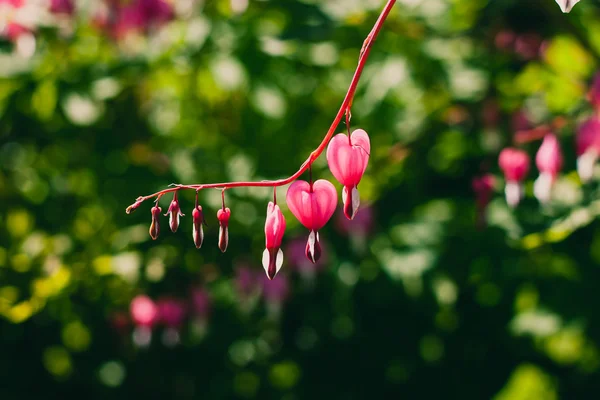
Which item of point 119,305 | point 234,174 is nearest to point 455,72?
point 234,174

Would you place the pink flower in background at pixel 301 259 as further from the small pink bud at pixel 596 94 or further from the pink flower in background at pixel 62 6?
the pink flower in background at pixel 62 6

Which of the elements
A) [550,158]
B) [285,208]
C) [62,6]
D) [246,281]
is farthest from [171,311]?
[550,158]

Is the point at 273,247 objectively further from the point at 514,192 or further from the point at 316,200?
the point at 514,192

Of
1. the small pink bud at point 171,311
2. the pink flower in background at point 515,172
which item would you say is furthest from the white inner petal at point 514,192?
the small pink bud at point 171,311

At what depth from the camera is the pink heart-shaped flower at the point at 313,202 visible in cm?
79

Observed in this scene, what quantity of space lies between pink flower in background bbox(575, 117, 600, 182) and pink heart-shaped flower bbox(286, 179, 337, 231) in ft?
2.24

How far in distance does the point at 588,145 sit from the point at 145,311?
4.43ft

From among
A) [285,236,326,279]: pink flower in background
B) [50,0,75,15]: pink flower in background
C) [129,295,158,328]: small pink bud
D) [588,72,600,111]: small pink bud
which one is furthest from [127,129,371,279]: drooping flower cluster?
[50,0,75,15]: pink flower in background

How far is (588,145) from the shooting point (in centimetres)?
123

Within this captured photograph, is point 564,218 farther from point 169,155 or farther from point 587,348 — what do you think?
point 169,155

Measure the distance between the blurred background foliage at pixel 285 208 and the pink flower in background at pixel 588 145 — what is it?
0.09 meters

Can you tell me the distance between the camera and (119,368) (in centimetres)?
229

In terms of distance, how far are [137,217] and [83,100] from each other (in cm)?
35

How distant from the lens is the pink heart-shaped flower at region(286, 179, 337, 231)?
79 cm
